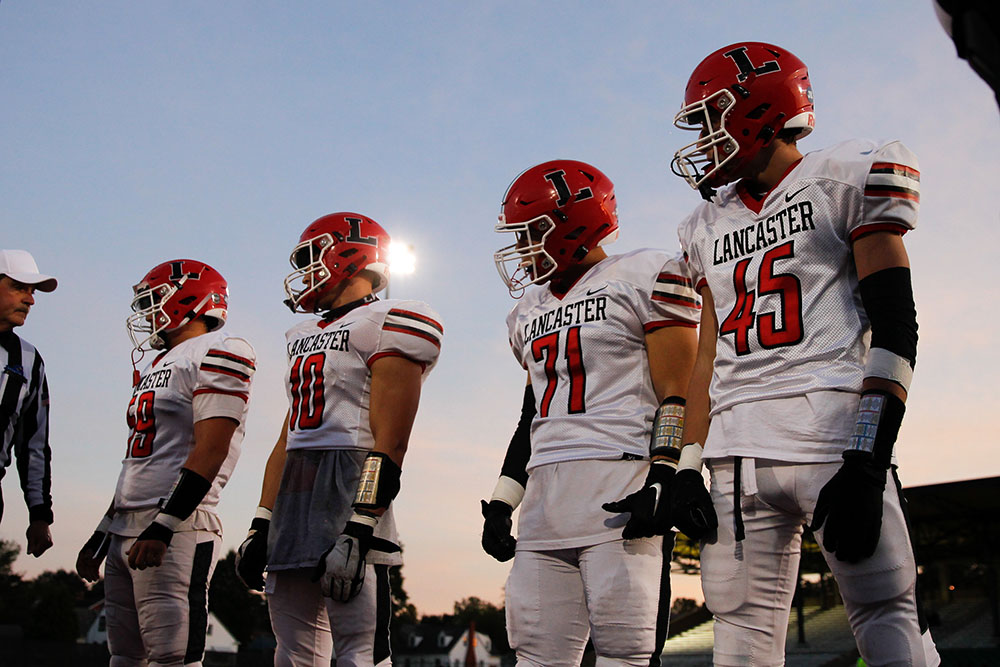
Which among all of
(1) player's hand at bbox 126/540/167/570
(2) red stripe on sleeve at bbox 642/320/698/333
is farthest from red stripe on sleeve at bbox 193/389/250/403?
(2) red stripe on sleeve at bbox 642/320/698/333

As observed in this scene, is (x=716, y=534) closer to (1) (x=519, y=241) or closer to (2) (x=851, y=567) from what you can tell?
(2) (x=851, y=567)

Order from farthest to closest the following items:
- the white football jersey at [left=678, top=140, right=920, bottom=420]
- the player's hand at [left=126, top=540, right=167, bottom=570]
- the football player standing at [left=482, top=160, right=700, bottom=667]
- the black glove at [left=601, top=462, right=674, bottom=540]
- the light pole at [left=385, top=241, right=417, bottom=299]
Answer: the light pole at [left=385, top=241, right=417, bottom=299] < the player's hand at [left=126, top=540, right=167, bottom=570] < the football player standing at [left=482, top=160, right=700, bottom=667] < the black glove at [left=601, top=462, right=674, bottom=540] < the white football jersey at [left=678, top=140, right=920, bottom=420]

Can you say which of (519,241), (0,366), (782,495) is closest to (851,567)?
(782,495)

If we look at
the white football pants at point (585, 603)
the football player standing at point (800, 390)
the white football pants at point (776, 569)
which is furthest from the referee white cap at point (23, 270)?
the white football pants at point (776, 569)

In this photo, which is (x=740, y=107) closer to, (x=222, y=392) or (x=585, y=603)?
(x=585, y=603)

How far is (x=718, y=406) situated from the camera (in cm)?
316

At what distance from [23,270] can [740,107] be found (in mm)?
4690

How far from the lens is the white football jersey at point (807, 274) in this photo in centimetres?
291

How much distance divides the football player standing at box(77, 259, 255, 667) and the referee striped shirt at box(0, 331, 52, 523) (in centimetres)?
65

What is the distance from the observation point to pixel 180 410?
5.56 meters

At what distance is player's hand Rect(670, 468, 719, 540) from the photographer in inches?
119

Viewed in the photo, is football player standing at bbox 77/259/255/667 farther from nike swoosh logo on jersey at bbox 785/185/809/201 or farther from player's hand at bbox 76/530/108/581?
nike swoosh logo on jersey at bbox 785/185/809/201

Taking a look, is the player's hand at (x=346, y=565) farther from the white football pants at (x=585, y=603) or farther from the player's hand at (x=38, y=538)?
the player's hand at (x=38, y=538)

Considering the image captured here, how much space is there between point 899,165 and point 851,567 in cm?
125
